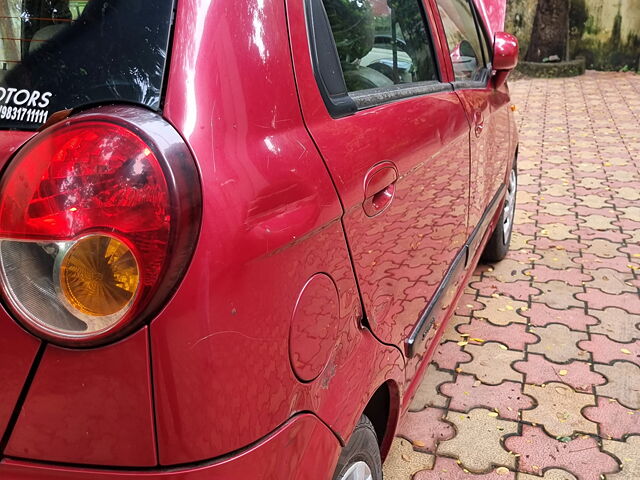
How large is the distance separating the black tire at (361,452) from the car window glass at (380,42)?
0.85 m

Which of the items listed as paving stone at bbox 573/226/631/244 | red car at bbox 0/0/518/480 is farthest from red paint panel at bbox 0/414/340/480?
paving stone at bbox 573/226/631/244

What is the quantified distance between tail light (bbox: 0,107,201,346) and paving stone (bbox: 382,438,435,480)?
1.58 meters

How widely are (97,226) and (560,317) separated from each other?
2.98m

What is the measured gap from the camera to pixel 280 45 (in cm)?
121

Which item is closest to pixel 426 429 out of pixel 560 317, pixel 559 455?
pixel 559 455

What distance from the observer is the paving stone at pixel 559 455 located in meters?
2.26

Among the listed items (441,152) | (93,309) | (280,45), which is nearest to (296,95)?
(280,45)

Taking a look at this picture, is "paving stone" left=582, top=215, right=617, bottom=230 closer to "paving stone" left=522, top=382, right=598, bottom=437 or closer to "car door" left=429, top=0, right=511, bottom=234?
"car door" left=429, top=0, right=511, bottom=234

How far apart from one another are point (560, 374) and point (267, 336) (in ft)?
7.28

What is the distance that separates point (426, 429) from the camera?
252 cm

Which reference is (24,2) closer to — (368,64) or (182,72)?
(182,72)

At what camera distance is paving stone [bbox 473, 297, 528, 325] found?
342 centimetres

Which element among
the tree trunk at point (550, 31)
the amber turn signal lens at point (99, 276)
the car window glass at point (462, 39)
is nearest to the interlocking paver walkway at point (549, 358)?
the car window glass at point (462, 39)

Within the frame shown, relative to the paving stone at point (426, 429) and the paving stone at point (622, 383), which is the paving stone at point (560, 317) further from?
the paving stone at point (426, 429)
